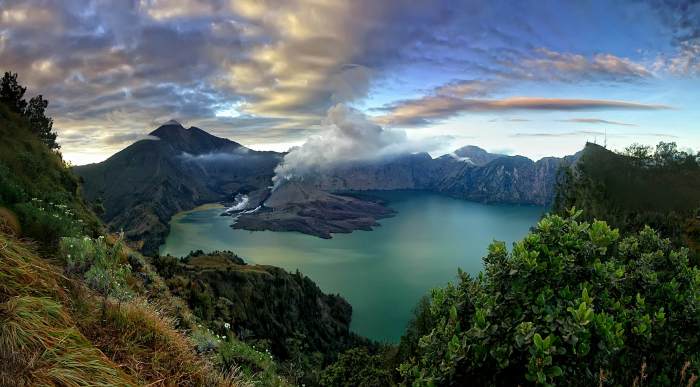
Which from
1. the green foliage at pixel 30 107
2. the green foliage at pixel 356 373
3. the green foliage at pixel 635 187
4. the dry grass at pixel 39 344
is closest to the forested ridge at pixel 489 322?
the dry grass at pixel 39 344

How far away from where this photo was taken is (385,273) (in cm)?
17538

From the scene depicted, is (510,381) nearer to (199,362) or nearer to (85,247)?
(199,362)

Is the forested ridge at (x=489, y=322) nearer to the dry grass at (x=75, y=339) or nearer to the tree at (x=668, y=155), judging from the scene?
the dry grass at (x=75, y=339)

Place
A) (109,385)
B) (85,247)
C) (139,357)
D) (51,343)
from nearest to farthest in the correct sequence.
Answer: (109,385), (51,343), (139,357), (85,247)

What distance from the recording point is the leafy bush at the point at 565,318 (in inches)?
230

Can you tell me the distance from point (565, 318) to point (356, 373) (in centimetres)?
3584

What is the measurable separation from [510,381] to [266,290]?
11409 cm

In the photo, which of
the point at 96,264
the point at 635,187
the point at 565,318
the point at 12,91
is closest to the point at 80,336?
the point at 96,264

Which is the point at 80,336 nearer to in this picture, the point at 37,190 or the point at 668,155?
the point at 37,190

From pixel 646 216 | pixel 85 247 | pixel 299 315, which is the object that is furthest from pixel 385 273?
pixel 85 247

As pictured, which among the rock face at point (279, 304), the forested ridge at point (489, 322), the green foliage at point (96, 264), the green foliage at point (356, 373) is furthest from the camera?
the rock face at point (279, 304)

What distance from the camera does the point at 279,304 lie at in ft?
386

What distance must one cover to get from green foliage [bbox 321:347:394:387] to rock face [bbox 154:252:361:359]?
161 feet

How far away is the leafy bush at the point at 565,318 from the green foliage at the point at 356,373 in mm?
29720
